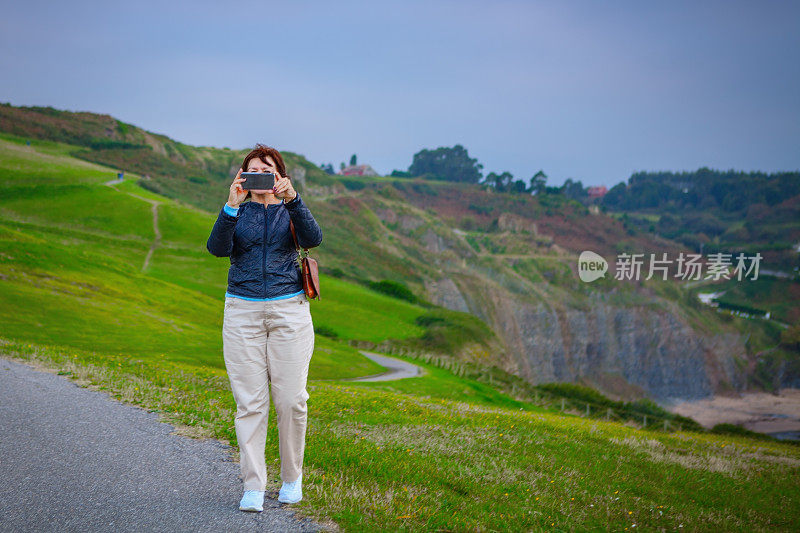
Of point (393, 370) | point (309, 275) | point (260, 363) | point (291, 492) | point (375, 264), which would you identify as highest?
point (309, 275)

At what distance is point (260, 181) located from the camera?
682 cm

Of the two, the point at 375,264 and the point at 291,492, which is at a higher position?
the point at 291,492

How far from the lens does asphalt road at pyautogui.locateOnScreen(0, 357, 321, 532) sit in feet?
20.6

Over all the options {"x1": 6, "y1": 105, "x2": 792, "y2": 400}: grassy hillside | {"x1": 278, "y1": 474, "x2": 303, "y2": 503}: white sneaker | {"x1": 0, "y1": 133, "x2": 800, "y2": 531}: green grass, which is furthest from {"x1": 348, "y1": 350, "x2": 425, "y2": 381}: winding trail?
{"x1": 278, "y1": 474, "x2": 303, "y2": 503}: white sneaker

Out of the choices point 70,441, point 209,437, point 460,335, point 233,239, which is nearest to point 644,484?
point 209,437

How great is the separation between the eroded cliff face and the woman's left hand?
129593 mm

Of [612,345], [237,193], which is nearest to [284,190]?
[237,193]

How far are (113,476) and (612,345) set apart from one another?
15307cm

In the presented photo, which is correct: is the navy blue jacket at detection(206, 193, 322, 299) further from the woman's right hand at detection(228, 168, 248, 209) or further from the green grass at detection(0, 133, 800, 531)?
the green grass at detection(0, 133, 800, 531)

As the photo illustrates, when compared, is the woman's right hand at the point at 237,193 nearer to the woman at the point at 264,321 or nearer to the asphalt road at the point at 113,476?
the woman at the point at 264,321

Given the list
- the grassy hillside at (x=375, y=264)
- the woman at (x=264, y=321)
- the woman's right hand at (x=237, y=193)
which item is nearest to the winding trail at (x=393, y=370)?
the grassy hillside at (x=375, y=264)

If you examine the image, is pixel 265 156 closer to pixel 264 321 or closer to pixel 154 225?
pixel 264 321

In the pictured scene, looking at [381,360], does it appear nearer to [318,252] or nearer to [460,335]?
[460,335]

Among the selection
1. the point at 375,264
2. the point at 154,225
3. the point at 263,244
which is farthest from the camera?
the point at 375,264
